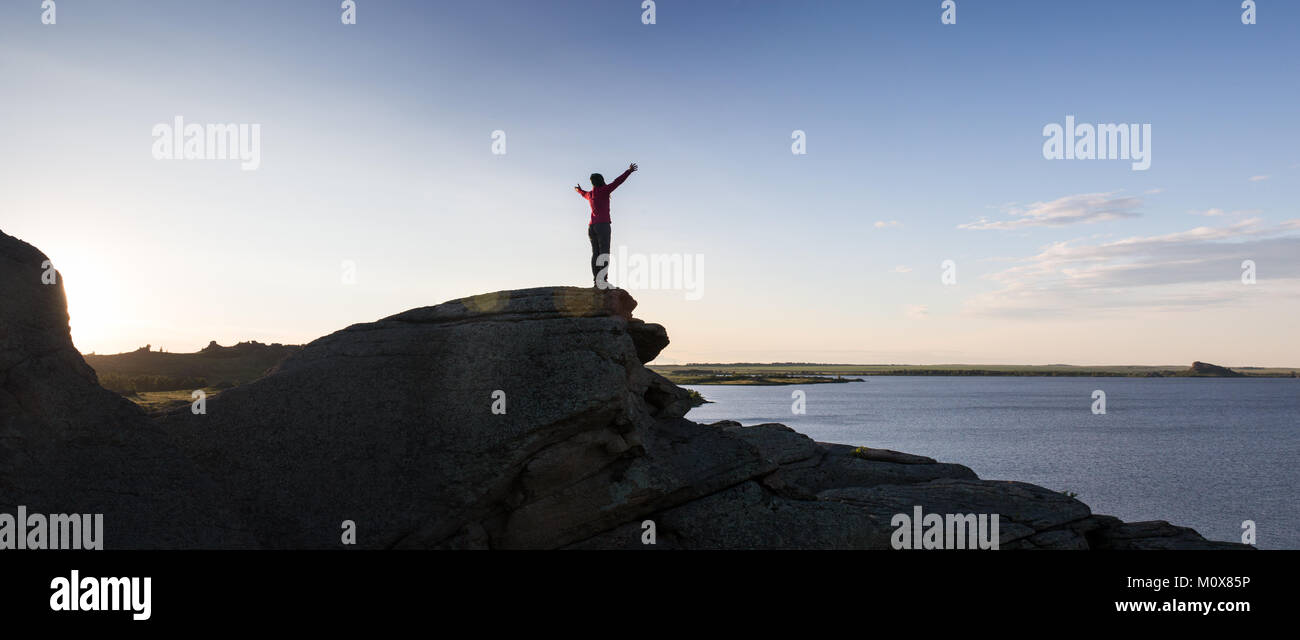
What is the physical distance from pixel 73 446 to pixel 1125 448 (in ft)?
350

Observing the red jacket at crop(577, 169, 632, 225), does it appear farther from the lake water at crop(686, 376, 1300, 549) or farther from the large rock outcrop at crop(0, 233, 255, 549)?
the lake water at crop(686, 376, 1300, 549)

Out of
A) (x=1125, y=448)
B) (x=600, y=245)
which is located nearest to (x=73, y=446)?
(x=600, y=245)

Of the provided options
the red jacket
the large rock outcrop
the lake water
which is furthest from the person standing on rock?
the lake water

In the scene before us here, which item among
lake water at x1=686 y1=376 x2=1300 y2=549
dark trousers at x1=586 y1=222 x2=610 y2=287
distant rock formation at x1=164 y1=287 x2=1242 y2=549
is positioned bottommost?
lake water at x1=686 y1=376 x2=1300 y2=549

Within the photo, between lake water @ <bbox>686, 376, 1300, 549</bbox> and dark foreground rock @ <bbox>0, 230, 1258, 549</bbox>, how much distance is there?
4445 centimetres

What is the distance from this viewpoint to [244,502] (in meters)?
17.7

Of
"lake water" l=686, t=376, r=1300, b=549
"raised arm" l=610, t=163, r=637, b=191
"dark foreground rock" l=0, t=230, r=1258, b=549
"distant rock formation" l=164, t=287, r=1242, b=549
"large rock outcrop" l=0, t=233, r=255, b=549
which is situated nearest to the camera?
"large rock outcrop" l=0, t=233, r=255, b=549

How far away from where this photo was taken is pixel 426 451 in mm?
19062

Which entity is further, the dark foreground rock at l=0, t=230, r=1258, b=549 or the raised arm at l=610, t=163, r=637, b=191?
the raised arm at l=610, t=163, r=637, b=191

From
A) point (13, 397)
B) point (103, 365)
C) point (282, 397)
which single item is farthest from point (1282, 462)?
point (103, 365)

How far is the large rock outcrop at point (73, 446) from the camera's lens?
15.9m

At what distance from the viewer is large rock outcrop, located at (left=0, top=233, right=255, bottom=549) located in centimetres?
1589
